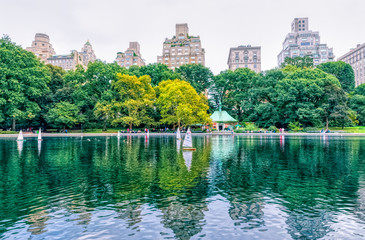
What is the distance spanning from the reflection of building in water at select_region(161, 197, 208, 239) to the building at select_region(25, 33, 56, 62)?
195 metres

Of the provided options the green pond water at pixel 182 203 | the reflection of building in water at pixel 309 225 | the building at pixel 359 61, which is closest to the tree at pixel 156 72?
the green pond water at pixel 182 203

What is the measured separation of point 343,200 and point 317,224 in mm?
2946

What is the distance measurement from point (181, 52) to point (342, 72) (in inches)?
2947

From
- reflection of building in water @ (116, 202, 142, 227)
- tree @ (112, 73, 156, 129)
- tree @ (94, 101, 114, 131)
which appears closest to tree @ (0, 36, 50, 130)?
tree @ (94, 101, 114, 131)

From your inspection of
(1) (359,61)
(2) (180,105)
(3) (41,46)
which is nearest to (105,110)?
(2) (180,105)

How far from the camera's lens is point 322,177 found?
12.9 metres

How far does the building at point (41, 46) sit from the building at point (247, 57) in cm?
12530

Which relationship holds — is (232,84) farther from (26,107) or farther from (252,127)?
(26,107)

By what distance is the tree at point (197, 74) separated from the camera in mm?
83875

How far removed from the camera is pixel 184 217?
753 cm

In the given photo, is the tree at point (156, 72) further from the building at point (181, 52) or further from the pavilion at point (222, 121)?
the building at point (181, 52)

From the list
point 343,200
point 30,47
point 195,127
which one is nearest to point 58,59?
point 30,47

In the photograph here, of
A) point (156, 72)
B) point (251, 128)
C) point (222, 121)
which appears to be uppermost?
point (156, 72)

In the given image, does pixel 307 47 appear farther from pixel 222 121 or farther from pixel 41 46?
pixel 41 46
